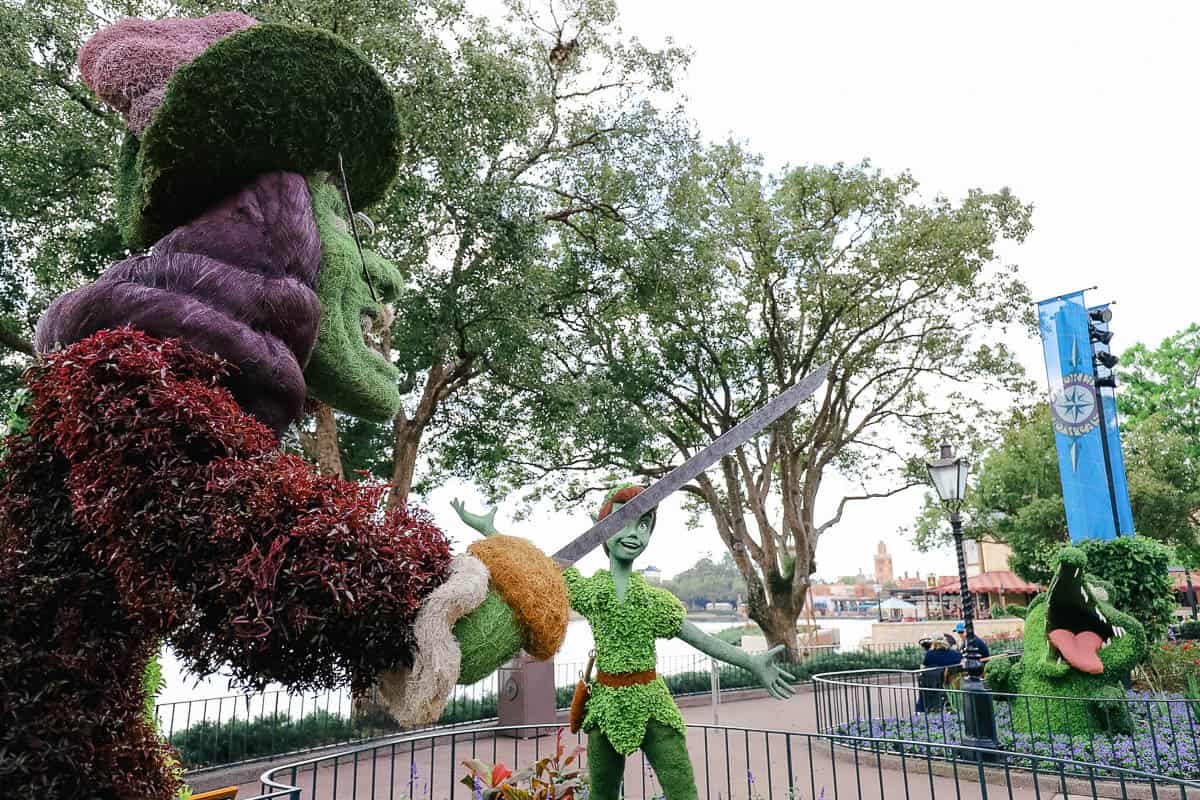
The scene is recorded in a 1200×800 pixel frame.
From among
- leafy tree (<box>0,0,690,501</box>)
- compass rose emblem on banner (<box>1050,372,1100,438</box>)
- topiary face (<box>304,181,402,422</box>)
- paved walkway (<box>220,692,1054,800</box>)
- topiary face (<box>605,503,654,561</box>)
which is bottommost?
paved walkway (<box>220,692,1054,800</box>)

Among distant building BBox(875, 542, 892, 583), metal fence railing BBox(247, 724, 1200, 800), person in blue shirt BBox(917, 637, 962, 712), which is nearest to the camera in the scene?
metal fence railing BBox(247, 724, 1200, 800)

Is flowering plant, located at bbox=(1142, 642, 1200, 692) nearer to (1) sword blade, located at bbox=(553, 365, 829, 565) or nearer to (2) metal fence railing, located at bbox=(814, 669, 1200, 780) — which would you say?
(2) metal fence railing, located at bbox=(814, 669, 1200, 780)

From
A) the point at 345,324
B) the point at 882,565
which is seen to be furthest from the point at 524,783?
the point at 882,565

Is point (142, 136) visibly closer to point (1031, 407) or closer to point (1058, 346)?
point (1058, 346)

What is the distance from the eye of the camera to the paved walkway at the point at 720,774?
23.3 feet

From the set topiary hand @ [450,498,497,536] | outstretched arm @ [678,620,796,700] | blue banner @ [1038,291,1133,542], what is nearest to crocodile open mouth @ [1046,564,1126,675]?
blue banner @ [1038,291,1133,542]

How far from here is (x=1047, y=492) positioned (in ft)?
83.1

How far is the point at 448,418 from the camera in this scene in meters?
13.2

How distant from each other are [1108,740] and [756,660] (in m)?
6.10

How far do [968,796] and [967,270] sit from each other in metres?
11.5

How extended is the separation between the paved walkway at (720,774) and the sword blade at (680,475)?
3905 millimetres

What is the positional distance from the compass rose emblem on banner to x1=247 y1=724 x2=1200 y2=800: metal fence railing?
593 cm

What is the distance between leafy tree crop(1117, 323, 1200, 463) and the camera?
995 inches

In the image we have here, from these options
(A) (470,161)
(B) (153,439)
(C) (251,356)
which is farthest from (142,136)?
(A) (470,161)
